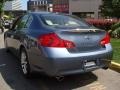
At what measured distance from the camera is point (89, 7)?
262ft

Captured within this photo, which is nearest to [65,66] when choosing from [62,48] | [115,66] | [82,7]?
[62,48]

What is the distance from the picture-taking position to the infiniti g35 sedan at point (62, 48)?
612cm

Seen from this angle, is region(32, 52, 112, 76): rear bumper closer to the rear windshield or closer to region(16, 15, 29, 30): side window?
the rear windshield

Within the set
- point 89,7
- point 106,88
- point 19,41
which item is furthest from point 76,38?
point 89,7

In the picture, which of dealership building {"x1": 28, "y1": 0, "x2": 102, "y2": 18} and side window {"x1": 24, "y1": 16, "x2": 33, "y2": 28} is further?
dealership building {"x1": 28, "y1": 0, "x2": 102, "y2": 18}

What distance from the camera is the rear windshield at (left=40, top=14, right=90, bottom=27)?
278 inches

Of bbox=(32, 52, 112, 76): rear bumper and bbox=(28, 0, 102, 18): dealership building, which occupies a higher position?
bbox=(32, 52, 112, 76): rear bumper

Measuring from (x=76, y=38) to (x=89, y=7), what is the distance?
245 ft

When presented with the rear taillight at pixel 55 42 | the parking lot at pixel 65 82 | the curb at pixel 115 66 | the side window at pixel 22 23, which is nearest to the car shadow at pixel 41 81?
the parking lot at pixel 65 82

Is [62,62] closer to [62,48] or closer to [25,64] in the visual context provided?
[62,48]

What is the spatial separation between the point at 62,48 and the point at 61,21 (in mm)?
1230

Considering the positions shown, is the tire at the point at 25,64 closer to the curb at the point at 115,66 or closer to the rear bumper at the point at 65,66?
the rear bumper at the point at 65,66

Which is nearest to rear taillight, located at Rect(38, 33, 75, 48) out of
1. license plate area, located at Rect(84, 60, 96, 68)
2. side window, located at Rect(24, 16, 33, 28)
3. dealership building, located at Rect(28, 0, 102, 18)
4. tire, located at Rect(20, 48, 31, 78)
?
license plate area, located at Rect(84, 60, 96, 68)

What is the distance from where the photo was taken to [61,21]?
7246 mm
